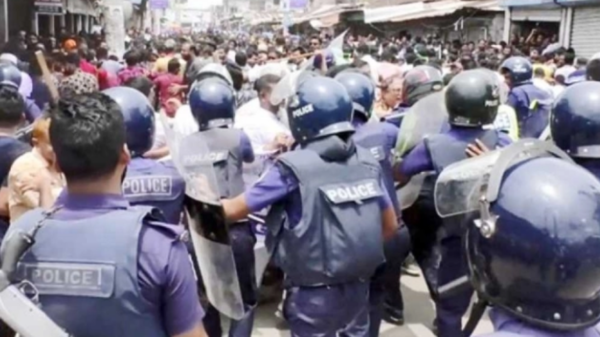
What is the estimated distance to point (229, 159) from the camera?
4.59 metres

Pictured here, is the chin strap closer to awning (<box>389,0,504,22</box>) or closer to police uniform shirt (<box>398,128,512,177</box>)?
police uniform shirt (<box>398,128,512,177</box>)

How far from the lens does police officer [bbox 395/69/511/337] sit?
4.40 m

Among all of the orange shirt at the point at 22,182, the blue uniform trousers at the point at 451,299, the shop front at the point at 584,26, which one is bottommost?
the blue uniform trousers at the point at 451,299

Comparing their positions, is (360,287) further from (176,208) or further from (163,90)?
(163,90)

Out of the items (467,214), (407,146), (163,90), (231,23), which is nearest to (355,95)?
(407,146)

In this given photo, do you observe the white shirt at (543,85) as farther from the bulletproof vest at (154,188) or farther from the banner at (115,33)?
the banner at (115,33)

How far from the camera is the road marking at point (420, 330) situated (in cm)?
578

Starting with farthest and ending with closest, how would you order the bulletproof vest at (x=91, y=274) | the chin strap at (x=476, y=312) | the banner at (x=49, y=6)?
1. the banner at (x=49, y=6)
2. the bulletproof vest at (x=91, y=274)
3. the chin strap at (x=476, y=312)

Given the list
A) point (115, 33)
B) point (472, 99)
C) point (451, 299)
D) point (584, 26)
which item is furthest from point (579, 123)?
point (584, 26)

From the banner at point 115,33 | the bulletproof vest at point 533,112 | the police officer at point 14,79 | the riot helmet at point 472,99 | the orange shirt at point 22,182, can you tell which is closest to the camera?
the orange shirt at point 22,182

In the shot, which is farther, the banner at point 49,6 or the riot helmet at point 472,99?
the banner at point 49,6

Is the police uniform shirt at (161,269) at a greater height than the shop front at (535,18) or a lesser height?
lesser

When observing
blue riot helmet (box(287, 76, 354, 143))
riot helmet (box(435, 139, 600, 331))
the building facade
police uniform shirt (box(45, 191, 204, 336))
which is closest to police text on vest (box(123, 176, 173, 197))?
blue riot helmet (box(287, 76, 354, 143))

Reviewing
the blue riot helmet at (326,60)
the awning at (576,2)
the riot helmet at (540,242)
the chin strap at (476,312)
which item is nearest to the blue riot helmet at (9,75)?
the blue riot helmet at (326,60)
